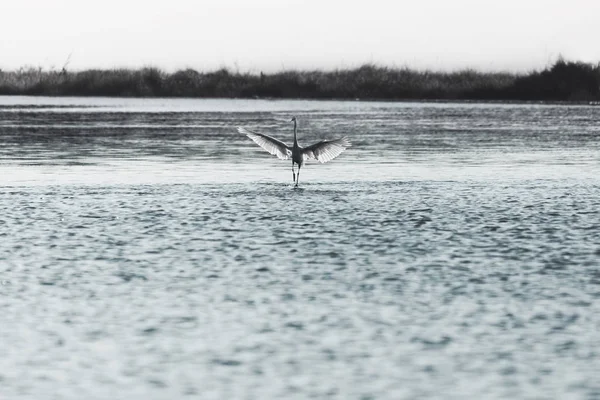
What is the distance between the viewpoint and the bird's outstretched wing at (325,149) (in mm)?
26641

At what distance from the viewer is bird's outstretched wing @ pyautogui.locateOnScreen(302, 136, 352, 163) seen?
26.6 metres

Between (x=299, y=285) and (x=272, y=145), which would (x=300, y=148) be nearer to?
(x=272, y=145)

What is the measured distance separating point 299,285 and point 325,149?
13.2 m

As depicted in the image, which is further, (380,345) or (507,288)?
(507,288)

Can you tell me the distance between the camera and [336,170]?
32.8m

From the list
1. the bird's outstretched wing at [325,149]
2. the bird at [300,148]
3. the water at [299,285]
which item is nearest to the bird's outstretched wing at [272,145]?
the bird at [300,148]

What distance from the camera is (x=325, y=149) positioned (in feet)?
89.1

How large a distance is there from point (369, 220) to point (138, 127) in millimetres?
39721

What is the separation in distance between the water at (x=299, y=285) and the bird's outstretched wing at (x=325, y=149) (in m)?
0.81

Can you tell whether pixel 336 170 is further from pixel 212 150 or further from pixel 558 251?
pixel 558 251

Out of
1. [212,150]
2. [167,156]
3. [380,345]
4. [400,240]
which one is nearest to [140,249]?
[400,240]

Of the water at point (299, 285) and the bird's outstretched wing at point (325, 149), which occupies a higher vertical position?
the bird's outstretched wing at point (325, 149)

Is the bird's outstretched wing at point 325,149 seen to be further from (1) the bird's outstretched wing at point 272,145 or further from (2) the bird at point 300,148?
(1) the bird's outstretched wing at point 272,145

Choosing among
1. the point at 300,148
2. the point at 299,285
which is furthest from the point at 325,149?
the point at 299,285
